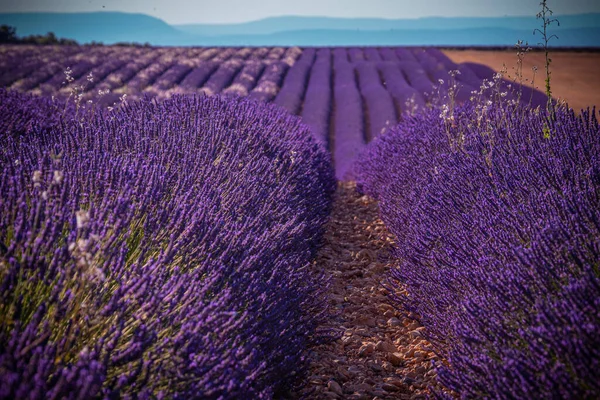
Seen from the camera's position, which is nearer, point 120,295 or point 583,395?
point 583,395

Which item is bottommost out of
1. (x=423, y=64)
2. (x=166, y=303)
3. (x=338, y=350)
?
(x=338, y=350)

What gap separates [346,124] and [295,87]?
145 inches

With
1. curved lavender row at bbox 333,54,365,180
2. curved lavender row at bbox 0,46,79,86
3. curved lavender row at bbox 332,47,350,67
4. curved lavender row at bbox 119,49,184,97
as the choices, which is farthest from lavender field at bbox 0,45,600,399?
curved lavender row at bbox 332,47,350,67

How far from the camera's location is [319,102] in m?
13.0

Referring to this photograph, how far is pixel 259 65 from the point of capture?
60.2ft

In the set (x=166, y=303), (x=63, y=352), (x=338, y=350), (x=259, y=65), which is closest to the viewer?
(x=63, y=352)

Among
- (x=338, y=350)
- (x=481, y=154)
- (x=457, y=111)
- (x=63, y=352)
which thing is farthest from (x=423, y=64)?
(x=63, y=352)

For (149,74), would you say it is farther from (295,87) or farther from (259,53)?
(259,53)

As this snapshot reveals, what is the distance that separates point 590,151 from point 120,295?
8.83 feet

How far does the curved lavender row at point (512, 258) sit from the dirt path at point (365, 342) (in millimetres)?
191

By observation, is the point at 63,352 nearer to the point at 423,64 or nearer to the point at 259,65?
the point at 259,65

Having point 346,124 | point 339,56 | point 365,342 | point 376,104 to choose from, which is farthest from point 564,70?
point 365,342

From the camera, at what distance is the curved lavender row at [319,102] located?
1100 cm

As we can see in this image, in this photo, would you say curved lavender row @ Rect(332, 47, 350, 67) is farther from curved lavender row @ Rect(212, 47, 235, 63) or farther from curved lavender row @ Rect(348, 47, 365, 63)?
curved lavender row @ Rect(212, 47, 235, 63)
